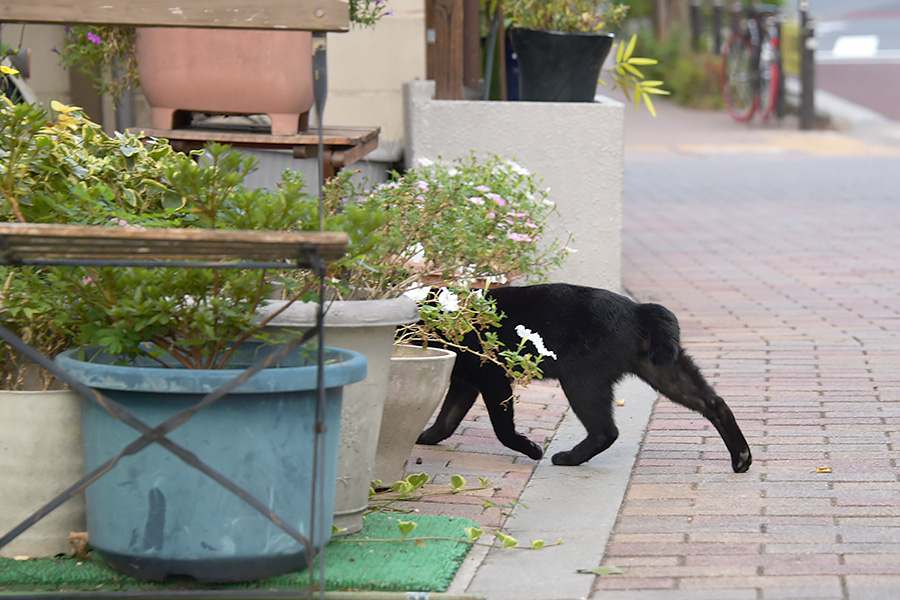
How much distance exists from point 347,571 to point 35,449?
863mm

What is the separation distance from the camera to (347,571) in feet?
10.1

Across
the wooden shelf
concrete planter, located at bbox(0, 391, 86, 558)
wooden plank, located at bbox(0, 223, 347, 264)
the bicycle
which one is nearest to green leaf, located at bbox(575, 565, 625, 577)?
wooden plank, located at bbox(0, 223, 347, 264)

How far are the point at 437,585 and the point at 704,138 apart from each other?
14.2 meters

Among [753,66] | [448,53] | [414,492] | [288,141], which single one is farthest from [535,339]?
[753,66]

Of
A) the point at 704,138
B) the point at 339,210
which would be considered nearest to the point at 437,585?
the point at 339,210

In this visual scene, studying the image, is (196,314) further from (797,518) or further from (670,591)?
(797,518)

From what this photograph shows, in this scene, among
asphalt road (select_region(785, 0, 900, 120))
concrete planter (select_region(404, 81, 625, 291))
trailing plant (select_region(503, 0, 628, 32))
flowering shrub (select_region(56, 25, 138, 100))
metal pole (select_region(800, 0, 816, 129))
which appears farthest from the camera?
asphalt road (select_region(785, 0, 900, 120))

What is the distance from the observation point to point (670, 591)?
9.86 ft

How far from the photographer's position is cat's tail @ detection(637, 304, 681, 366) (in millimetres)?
4020

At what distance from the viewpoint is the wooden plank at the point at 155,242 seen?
250 centimetres

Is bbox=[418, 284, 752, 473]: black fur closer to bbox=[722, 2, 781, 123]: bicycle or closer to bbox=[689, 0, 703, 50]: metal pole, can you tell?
bbox=[722, 2, 781, 123]: bicycle

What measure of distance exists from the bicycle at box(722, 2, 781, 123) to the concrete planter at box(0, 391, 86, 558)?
50.8 feet

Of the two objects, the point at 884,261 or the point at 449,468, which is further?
the point at 884,261

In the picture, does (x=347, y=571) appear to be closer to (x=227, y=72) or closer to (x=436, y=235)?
(x=436, y=235)
